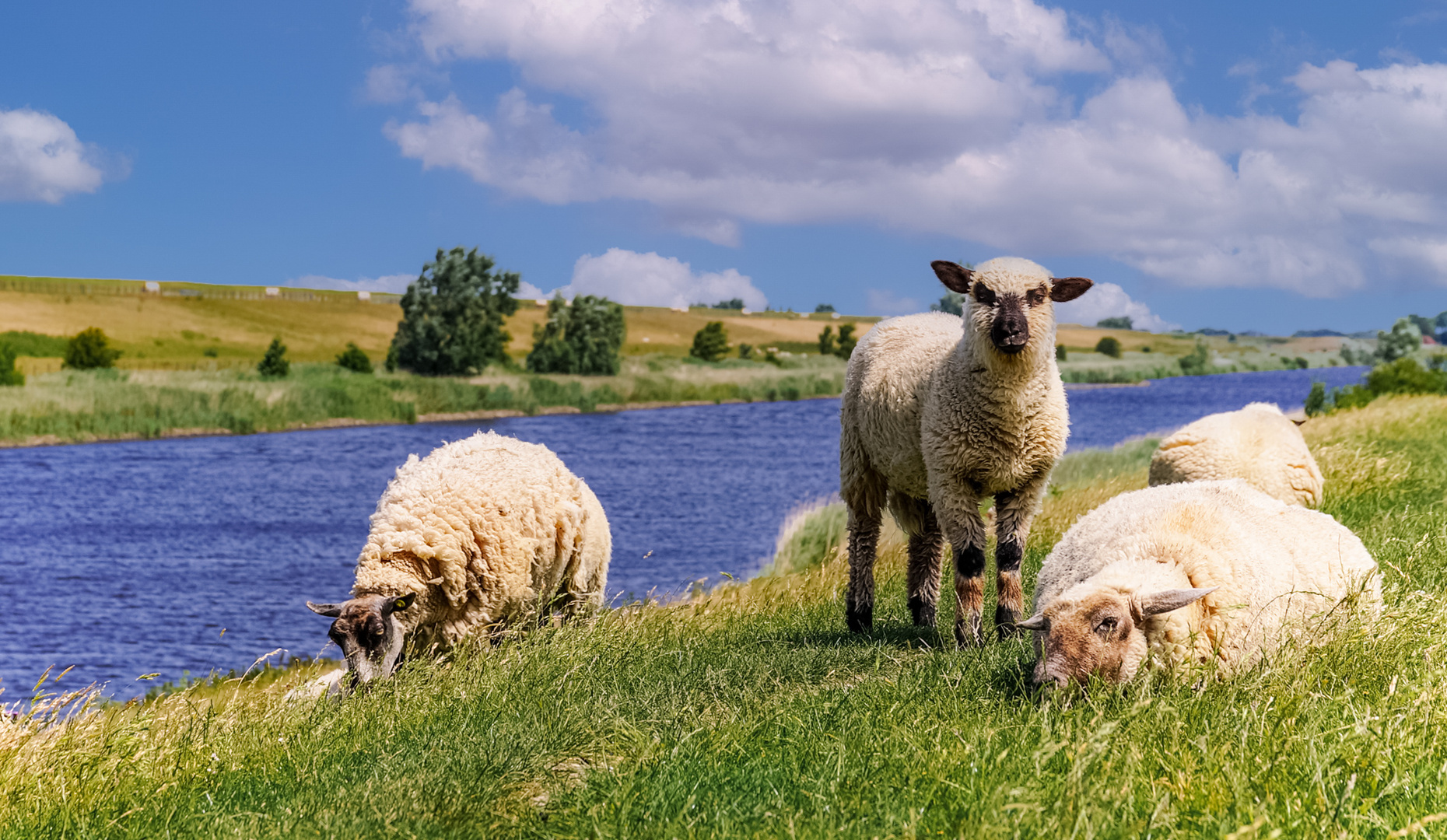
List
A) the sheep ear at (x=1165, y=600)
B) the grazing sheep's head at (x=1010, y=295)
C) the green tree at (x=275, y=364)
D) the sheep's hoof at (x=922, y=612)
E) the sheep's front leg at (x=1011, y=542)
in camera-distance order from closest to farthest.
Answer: the sheep ear at (x=1165, y=600) < the grazing sheep's head at (x=1010, y=295) < the sheep's front leg at (x=1011, y=542) < the sheep's hoof at (x=922, y=612) < the green tree at (x=275, y=364)

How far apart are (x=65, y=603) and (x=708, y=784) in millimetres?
19620

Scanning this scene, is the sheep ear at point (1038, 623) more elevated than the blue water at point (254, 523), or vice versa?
the sheep ear at point (1038, 623)

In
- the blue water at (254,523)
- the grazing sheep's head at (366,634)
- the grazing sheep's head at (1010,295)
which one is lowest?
the blue water at (254,523)

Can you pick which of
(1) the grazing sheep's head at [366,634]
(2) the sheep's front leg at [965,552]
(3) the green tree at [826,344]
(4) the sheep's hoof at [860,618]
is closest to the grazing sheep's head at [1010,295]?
(2) the sheep's front leg at [965,552]

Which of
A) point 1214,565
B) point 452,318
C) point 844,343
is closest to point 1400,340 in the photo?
point 844,343

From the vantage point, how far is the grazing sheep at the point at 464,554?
23.4 ft

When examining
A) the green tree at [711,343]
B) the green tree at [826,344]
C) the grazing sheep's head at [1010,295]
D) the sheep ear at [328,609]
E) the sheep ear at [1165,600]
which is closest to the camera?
the sheep ear at [1165,600]

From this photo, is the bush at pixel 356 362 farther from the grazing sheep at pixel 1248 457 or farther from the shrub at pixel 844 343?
the grazing sheep at pixel 1248 457

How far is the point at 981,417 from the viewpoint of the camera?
6977 millimetres

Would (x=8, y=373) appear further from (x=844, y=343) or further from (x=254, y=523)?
(x=844, y=343)

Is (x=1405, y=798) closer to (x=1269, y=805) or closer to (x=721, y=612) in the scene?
(x=1269, y=805)

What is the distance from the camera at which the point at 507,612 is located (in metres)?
8.30

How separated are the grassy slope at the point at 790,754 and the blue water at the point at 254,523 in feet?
19.5

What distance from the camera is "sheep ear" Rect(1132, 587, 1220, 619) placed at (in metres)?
4.23
